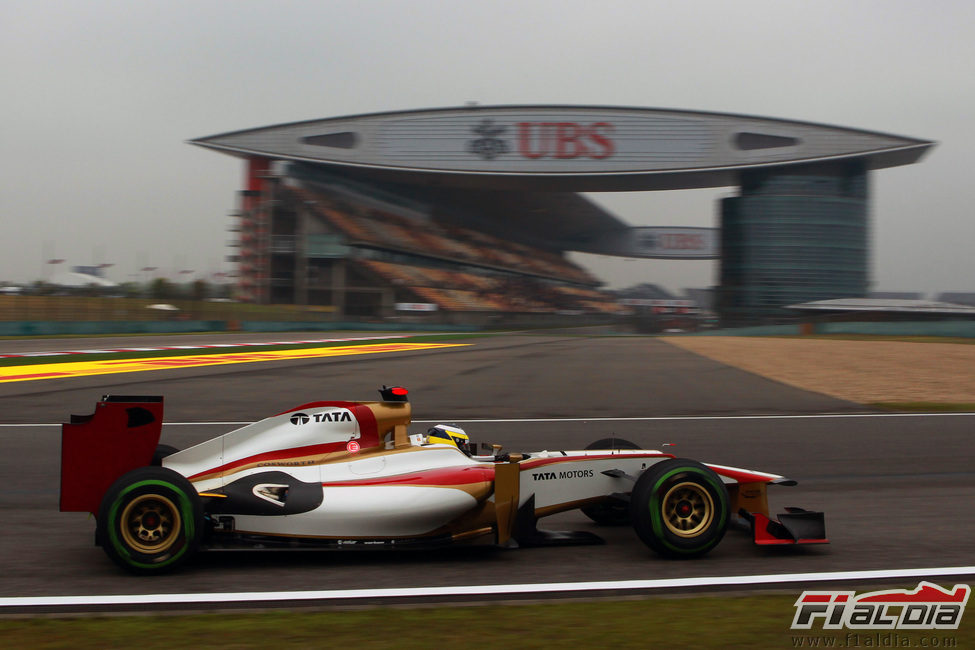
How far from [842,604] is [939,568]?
3.32 ft

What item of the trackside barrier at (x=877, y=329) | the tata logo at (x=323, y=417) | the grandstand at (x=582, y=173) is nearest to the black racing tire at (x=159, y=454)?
the tata logo at (x=323, y=417)

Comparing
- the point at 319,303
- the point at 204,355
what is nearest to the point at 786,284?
the point at 319,303

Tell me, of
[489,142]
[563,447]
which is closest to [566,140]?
[489,142]

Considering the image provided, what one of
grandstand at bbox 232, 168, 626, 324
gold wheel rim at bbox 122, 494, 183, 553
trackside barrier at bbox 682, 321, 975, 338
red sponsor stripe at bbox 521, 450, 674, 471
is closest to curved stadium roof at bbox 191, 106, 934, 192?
grandstand at bbox 232, 168, 626, 324

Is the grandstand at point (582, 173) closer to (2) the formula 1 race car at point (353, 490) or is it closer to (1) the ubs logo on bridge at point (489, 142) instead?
(1) the ubs logo on bridge at point (489, 142)

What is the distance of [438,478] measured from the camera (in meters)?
4.68

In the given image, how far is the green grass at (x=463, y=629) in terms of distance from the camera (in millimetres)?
3297

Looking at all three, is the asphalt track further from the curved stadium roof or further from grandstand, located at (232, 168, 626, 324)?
the curved stadium roof

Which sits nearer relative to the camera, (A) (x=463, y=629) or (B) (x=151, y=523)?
(A) (x=463, y=629)

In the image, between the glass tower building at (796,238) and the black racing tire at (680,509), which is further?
the glass tower building at (796,238)

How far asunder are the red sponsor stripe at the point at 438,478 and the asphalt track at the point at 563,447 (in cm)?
44

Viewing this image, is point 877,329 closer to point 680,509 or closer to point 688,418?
point 688,418

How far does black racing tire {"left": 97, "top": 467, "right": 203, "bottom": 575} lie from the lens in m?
4.19

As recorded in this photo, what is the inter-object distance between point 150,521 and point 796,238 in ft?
204
